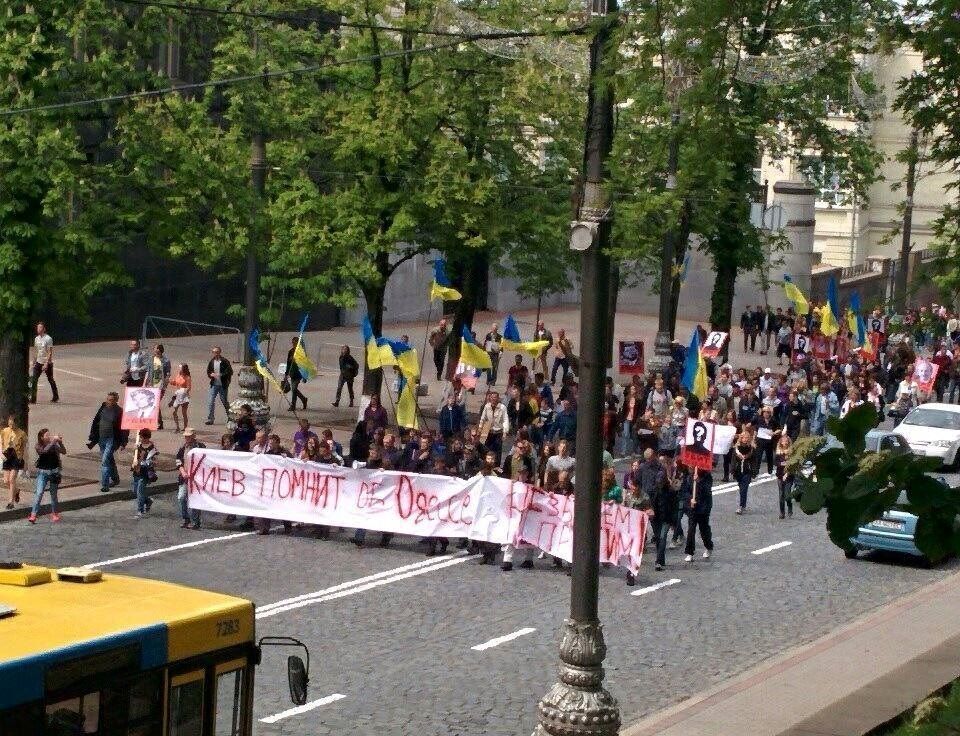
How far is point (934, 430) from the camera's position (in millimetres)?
32344

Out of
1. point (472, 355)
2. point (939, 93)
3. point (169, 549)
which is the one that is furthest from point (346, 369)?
point (939, 93)

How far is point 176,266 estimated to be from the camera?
44.8 m

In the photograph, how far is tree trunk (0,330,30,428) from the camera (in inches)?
1013

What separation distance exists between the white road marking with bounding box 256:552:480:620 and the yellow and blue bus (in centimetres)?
905

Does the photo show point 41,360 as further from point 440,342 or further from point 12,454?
point 440,342

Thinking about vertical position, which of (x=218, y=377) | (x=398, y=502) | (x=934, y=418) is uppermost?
(x=218, y=377)

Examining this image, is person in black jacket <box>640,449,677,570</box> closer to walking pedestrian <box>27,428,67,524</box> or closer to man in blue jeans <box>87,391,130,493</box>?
walking pedestrian <box>27,428,67,524</box>

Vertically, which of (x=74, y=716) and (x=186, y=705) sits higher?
(x=74, y=716)

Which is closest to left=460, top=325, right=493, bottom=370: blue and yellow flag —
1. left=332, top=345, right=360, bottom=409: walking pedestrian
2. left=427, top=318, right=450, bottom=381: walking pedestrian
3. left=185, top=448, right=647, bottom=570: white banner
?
left=332, top=345, right=360, bottom=409: walking pedestrian

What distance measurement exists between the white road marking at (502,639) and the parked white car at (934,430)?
15.0 m

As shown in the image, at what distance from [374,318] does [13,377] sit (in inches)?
334

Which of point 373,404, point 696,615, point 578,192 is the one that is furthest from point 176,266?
point 578,192

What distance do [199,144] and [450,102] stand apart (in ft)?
16.4

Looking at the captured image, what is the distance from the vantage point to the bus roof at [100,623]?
8.03 meters
